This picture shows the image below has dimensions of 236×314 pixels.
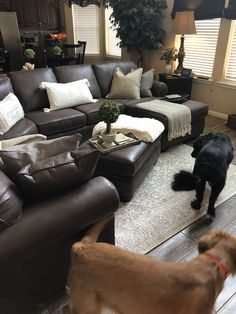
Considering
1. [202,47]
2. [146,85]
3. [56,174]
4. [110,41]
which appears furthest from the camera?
[110,41]

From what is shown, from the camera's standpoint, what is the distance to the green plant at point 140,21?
4410 millimetres

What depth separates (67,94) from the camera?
3088 mm

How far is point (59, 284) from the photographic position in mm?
1289

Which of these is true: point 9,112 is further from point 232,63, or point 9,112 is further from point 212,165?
point 232,63

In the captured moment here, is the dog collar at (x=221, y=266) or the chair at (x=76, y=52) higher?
the chair at (x=76, y=52)

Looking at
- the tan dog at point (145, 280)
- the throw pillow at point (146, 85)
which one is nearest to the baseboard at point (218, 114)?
the throw pillow at point (146, 85)

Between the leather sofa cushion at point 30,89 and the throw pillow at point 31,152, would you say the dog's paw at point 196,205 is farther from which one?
the leather sofa cushion at point 30,89

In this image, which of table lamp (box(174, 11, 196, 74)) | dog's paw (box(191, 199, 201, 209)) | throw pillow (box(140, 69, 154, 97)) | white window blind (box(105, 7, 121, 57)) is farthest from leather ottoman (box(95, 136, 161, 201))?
white window blind (box(105, 7, 121, 57))

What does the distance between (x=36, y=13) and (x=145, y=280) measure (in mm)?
7275

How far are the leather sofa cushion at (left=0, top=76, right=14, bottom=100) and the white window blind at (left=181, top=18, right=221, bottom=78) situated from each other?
10.0ft

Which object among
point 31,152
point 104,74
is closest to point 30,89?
point 104,74

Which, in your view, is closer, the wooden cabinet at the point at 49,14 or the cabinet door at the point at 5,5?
the cabinet door at the point at 5,5

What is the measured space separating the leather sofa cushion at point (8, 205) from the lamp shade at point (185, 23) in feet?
12.3

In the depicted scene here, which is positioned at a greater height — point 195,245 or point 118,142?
point 118,142
